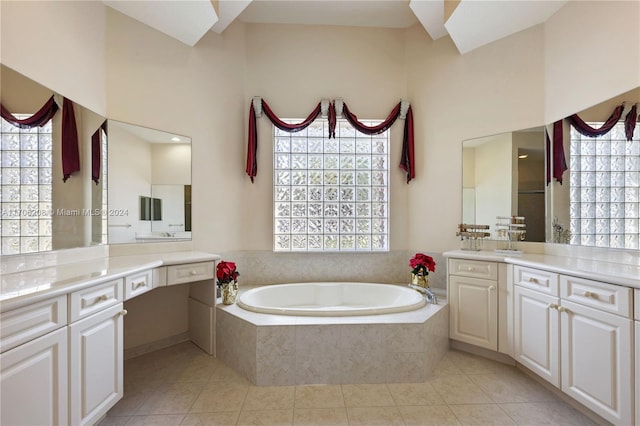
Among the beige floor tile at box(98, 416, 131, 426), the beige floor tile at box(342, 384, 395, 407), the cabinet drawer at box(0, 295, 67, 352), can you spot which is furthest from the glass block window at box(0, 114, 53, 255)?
the beige floor tile at box(342, 384, 395, 407)

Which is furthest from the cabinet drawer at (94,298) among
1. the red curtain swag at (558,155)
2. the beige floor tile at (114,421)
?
the red curtain swag at (558,155)

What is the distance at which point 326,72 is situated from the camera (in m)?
3.14

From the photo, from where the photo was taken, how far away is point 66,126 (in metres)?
1.88

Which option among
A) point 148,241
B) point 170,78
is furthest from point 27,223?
point 170,78

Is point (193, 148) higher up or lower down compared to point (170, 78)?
lower down

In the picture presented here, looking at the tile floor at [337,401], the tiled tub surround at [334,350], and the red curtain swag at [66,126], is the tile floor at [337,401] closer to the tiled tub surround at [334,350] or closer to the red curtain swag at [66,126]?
the tiled tub surround at [334,350]

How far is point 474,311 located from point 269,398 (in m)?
1.70

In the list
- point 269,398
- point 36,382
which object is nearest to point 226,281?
point 269,398

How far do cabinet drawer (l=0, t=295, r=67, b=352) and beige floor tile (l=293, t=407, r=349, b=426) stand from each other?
1295 mm

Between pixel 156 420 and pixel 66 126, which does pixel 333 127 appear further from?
pixel 156 420

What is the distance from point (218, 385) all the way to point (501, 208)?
2762 mm

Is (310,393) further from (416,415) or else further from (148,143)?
(148,143)

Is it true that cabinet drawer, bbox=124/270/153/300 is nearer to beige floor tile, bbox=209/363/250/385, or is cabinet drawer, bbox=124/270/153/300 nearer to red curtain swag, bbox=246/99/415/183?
beige floor tile, bbox=209/363/250/385

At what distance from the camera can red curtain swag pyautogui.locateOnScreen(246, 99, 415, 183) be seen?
3.03 metres
